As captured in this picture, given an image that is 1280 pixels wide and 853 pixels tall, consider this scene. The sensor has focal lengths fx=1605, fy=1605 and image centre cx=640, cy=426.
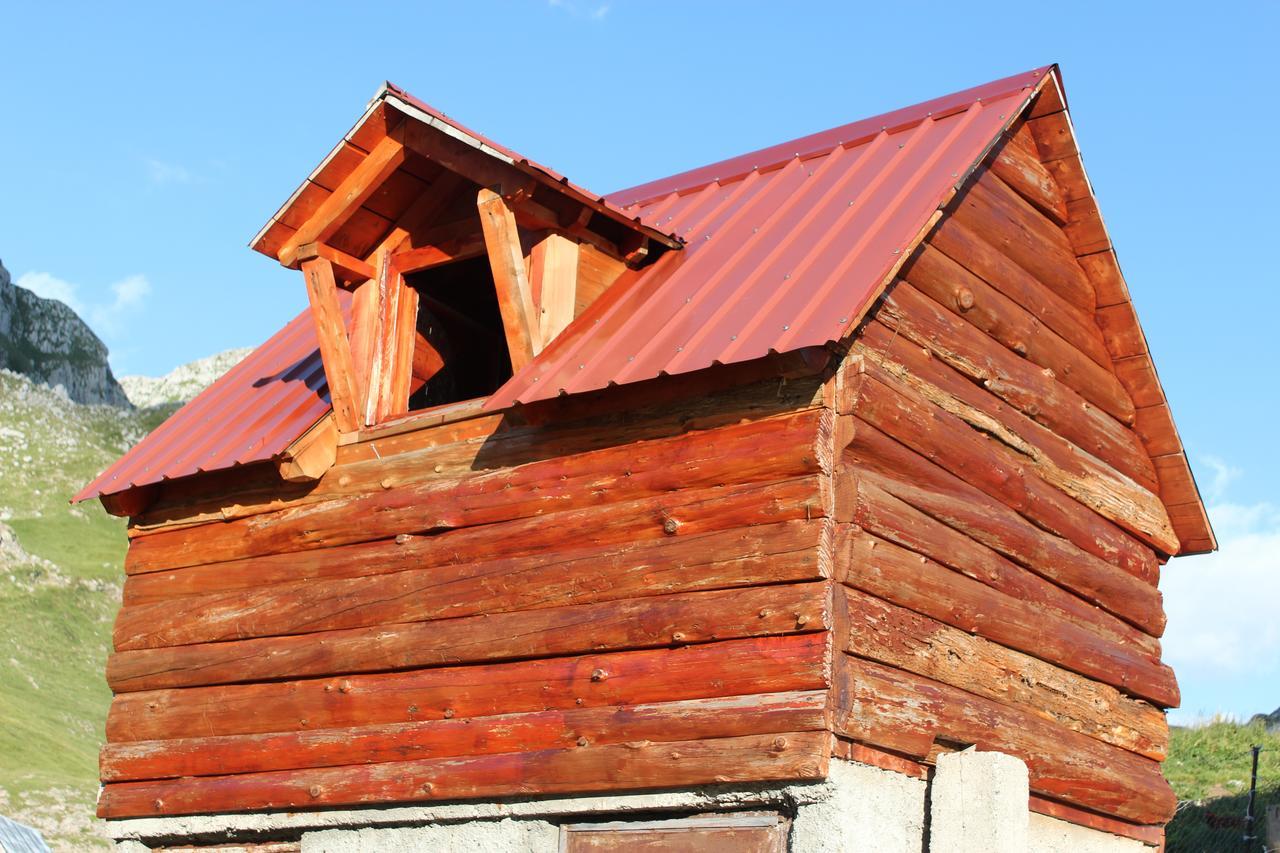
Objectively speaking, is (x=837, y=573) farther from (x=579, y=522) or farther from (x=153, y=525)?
(x=153, y=525)

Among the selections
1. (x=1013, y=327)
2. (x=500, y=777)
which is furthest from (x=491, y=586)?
(x=1013, y=327)

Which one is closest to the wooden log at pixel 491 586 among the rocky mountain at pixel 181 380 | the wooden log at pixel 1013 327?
the wooden log at pixel 1013 327

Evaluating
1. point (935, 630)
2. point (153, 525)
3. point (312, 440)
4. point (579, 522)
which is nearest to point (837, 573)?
point (935, 630)

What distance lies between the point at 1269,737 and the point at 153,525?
19162 millimetres

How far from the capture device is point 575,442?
9.88 metres

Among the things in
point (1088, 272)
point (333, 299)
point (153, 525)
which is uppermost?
point (1088, 272)

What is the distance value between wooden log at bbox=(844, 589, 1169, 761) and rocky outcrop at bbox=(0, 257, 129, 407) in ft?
253

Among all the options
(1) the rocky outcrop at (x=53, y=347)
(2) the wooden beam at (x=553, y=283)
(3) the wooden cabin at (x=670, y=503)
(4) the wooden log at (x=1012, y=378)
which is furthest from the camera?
(1) the rocky outcrop at (x=53, y=347)

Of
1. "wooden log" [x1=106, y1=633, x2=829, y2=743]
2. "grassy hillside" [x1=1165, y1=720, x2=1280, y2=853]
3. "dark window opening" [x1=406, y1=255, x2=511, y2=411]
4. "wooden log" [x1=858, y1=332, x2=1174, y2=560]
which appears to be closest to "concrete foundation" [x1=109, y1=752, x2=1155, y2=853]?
"wooden log" [x1=106, y1=633, x2=829, y2=743]

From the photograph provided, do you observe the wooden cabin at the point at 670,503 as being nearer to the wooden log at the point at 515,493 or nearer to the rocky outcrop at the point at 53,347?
the wooden log at the point at 515,493

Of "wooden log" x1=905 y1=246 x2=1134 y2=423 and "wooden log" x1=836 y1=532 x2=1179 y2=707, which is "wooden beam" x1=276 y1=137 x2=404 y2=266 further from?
"wooden log" x1=836 y1=532 x2=1179 y2=707

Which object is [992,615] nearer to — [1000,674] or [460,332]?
[1000,674]

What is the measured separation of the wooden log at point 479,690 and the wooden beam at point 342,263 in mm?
2864

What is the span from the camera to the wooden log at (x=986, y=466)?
9.23 meters
